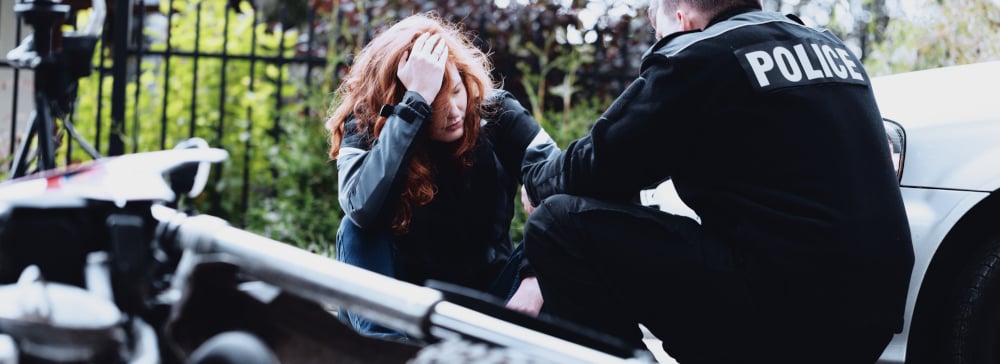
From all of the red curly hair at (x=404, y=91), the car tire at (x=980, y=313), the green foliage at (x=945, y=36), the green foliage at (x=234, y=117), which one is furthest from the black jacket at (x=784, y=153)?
the green foliage at (x=234, y=117)

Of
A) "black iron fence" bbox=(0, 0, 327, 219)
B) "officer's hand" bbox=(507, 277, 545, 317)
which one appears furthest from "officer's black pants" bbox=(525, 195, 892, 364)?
"black iron fence" bbox=(0, 0, 327, 219)

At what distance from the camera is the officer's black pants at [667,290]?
2.08 m

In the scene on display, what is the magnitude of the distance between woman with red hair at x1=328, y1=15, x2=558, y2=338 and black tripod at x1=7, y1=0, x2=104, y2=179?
84 centimetres

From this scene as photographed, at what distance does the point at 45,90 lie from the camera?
72.4 inches

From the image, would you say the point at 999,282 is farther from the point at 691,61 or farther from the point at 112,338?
the point at 112,338

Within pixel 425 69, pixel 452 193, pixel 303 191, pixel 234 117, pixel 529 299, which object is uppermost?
pixel 425 69

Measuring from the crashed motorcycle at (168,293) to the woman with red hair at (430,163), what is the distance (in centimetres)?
125

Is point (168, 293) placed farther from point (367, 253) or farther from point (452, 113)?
point (452, 113)

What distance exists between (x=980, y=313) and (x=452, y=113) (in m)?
1.42

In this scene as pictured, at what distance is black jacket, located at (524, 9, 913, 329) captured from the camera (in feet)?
6.59

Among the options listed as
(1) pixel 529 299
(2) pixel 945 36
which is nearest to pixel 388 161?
(1) pixel 529 299

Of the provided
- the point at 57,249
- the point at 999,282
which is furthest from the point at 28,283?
the point at 999,282

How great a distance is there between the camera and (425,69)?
102 inches

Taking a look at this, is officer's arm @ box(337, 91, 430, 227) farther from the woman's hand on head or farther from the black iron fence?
the black iron fence
